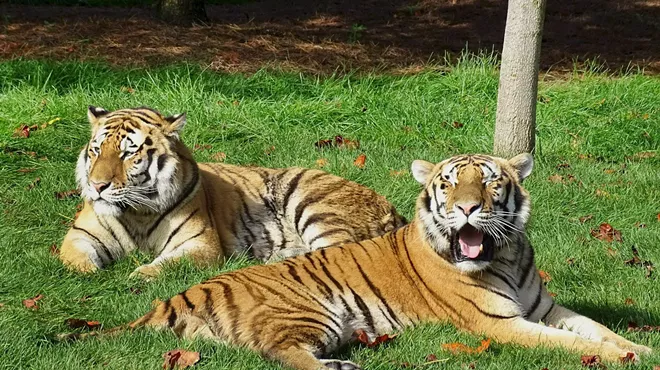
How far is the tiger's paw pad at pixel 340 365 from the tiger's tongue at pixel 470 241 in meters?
0.92

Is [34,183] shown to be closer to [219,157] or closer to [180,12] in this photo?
[219,157]

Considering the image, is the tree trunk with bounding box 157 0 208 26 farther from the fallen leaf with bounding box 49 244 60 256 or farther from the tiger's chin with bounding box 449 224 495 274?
the tiger's chin with bounding box 449 224 495 274

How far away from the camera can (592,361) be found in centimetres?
469

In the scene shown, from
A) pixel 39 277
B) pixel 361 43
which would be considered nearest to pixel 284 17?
pixel 361 43

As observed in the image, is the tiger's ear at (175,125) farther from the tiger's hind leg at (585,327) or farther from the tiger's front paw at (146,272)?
the tiger's hind leg at (585,327)

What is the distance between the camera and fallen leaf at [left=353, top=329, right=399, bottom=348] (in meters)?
4.98

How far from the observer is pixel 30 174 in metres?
8.34

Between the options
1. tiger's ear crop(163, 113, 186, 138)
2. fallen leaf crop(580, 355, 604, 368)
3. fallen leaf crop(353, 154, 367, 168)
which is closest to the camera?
fallen leaf crop(580, 355, 604, 368)

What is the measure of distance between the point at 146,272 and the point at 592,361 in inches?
111

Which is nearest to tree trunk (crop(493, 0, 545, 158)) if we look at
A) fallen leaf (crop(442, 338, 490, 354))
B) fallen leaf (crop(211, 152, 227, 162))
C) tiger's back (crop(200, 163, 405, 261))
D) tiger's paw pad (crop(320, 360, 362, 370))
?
tiger's back (crop(200, 163, 405, 261))

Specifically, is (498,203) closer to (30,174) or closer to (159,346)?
(159,346)

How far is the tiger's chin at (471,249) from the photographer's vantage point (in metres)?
5.09

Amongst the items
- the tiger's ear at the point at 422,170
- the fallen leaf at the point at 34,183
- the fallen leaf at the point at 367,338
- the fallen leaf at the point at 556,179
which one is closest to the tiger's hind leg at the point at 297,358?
the fallen leaf at the point at 367,338

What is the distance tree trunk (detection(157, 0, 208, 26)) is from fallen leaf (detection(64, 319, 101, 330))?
356 inches
